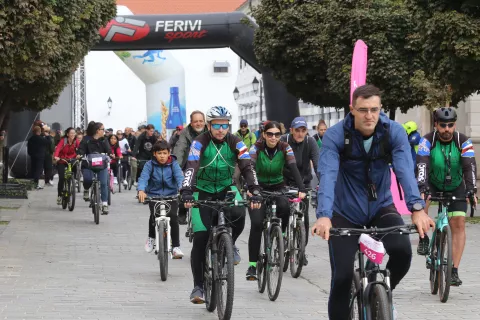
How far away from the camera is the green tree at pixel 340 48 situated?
2669 centimetres

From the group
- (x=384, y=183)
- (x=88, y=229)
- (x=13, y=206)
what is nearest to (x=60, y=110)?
(x=13, y=206)

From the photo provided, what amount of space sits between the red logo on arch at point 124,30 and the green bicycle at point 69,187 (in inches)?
428

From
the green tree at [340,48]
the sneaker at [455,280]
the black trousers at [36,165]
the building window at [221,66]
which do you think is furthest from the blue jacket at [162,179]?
the building window at [221,66]

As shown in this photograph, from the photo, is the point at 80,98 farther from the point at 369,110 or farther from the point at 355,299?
the point at 369,110

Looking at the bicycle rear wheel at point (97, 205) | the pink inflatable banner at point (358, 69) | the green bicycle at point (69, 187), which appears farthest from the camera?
the green bicycle at point (69, 187)

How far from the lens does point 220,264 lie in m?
8.64

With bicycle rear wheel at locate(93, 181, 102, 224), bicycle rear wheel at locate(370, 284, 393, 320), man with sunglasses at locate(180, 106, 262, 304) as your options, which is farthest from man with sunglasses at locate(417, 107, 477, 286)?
bicycle rear wheel at locate(93, 181, 102, 224)

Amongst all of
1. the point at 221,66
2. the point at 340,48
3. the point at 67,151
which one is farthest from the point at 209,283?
the point at 221,66

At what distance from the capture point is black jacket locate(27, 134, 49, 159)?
29.2m

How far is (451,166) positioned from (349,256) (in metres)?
4.32

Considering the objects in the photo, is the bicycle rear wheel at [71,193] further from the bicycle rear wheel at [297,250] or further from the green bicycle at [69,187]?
the bicycle rear wheel at [297,250]

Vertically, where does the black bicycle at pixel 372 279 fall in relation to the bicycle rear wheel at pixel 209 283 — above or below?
above

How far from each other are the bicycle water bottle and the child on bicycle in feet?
115

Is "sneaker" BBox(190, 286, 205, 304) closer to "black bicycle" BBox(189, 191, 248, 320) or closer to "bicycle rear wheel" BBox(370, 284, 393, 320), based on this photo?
"black bicycle" BBox(189, 191, 248, 320)
